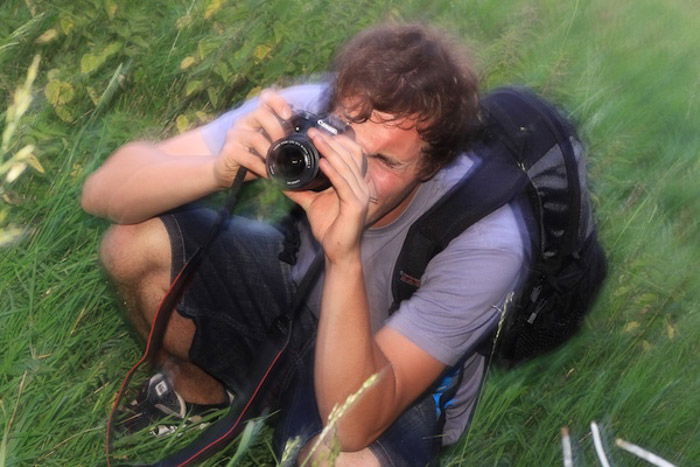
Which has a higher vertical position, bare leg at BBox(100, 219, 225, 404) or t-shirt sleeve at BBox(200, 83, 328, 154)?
t-shirt sleeve at BBox(200, 83, 328, 154)

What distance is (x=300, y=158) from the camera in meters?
1.96

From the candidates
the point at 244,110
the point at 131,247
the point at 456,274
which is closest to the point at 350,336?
the point at 456,274

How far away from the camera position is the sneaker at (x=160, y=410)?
2479 millimetres

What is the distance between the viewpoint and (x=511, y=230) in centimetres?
218

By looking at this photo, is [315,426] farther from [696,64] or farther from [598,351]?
[696,64]

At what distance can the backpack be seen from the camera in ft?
7.11

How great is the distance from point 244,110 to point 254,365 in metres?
0.57

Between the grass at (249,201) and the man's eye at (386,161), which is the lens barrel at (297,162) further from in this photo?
the grass at (249,201)

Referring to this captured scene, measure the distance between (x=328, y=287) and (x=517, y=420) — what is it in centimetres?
92

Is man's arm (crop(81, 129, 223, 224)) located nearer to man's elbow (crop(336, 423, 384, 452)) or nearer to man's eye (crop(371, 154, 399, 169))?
man's eye (crop(371, 154, 399, 169))

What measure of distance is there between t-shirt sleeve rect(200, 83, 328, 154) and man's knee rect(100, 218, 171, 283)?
0.26m

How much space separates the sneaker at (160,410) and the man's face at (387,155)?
0.69m

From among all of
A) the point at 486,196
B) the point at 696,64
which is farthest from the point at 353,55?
the point at 696,64

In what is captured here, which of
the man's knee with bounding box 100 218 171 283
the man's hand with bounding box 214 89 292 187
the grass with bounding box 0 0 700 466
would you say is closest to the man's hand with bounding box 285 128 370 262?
the man's hand with bounding box 214 89 292 187
